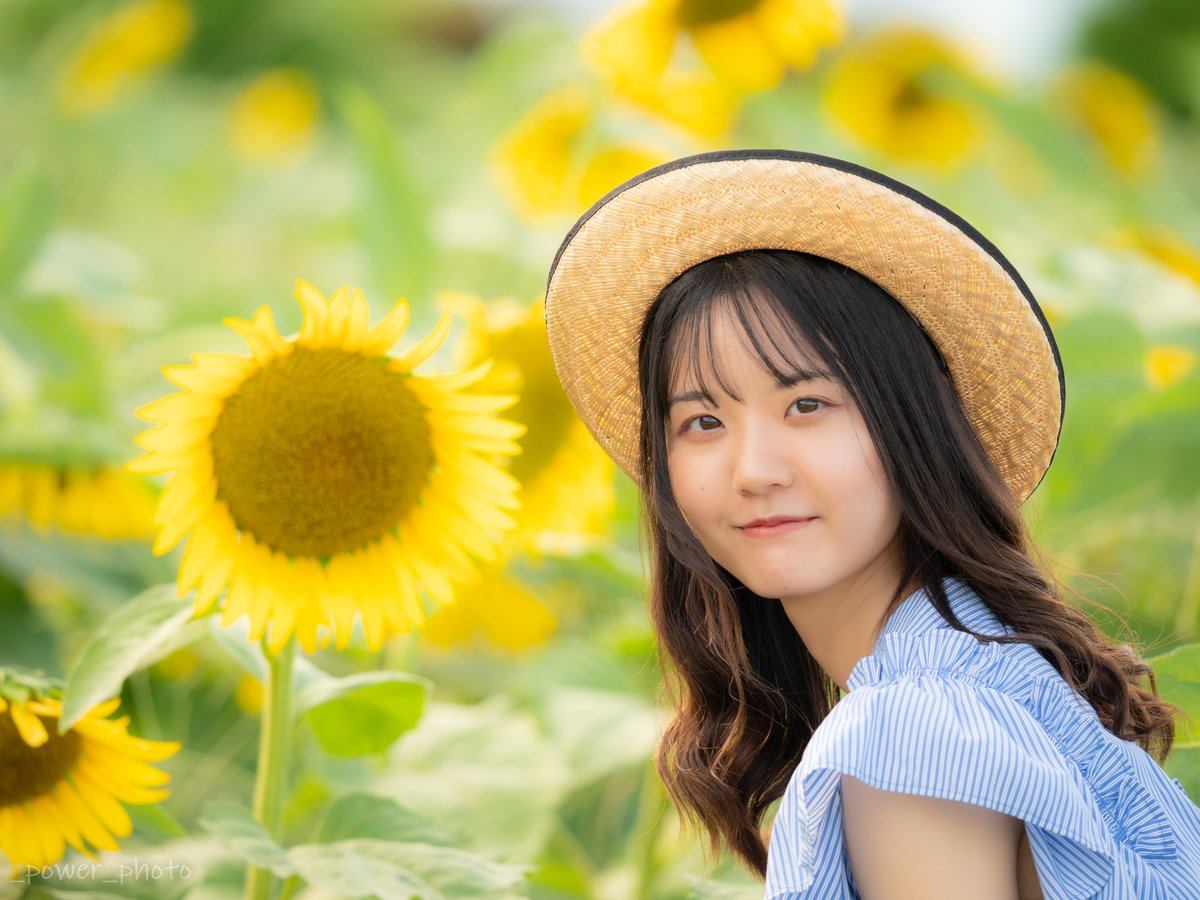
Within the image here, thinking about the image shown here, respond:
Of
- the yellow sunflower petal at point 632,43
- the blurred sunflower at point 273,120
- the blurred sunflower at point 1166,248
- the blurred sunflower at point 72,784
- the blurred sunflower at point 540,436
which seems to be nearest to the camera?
the blurred sunflower at point 72,784

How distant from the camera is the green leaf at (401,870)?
3.60 ft

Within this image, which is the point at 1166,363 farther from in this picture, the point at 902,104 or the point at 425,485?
the point at 902,104

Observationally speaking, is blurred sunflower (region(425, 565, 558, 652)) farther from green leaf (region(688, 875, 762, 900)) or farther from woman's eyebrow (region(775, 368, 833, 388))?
woman's eyebrow (region(775, 368, 833, 388))

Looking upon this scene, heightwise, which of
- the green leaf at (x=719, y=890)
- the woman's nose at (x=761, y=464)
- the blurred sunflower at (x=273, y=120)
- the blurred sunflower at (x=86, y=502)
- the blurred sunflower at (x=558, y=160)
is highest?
the blurred sunflower at (x=273, y=120)

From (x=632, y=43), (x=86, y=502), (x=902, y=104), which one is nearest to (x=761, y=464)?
(x=86, y=502)

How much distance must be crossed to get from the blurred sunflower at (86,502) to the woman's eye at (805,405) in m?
0.98

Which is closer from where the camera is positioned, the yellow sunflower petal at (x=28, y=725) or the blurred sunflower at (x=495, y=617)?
the yellow sunflower petal at (x=28, y=725)

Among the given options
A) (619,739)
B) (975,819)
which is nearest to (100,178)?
(619,739)

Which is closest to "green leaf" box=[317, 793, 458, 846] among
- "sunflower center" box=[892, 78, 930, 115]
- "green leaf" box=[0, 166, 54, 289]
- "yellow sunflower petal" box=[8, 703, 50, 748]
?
"yellow sunflower petal" box=[8, 703, 50, 748]

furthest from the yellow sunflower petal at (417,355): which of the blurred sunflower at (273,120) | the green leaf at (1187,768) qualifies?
the blurred sunflower at (273,120)

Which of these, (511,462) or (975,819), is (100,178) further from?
(975,819)

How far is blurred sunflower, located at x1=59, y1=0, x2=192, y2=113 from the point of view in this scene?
362cm

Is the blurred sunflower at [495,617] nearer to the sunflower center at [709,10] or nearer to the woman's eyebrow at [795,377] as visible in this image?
the woman's eyebrow at [795,377]

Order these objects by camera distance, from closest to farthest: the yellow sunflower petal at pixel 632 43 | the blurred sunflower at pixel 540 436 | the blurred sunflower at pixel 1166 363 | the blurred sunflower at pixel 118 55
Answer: the blurred sunflower at pixel 540 436 → the blurred sunflower at pixel 1166 363 → the yellow sunflower petal at pixel 632 43 → the blurred sunflower at pixel 118 55
